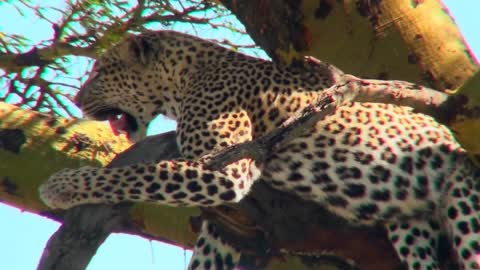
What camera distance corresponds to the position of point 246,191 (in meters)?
5.70

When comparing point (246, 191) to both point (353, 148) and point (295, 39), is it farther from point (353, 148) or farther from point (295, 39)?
point (295, 39)

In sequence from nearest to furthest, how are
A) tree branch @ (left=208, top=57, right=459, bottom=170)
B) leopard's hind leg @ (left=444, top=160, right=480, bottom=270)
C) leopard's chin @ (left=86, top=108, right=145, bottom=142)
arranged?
1. tree branch @ (left=208, top=57, right=459, bottom=170)
2. leopard's hind leg @ (left=444, top=160, right=480, bottom=270)
3. leopard's chin @ (left=86, top=108, right=145, bottom=142)

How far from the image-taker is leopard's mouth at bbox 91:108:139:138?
7.37 metres

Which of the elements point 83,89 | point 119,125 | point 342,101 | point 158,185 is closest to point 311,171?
point 158,185

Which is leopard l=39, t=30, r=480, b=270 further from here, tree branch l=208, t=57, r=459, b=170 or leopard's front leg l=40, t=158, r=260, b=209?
tree branch l=208, t=57, r=459, b=170

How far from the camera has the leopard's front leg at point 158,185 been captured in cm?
573

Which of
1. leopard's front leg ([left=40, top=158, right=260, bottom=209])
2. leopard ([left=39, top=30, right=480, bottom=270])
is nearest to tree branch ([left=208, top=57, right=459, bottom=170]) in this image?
leopard ([left=39, top=30, right=480, bottom=270])

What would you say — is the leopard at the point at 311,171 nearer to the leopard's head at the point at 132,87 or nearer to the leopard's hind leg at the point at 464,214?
the leopard's hind leg at the point at 464,214

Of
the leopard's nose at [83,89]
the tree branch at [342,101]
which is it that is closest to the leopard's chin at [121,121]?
the leopard's nose at [83,89]

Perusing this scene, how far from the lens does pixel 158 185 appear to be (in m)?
5.89

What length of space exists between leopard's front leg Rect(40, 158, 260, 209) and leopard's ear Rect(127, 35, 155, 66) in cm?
137

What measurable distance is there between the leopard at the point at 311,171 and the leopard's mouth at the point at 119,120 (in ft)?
2.47

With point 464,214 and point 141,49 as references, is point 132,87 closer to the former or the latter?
point 141,49

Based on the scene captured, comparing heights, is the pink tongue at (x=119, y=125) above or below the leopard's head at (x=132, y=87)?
below
